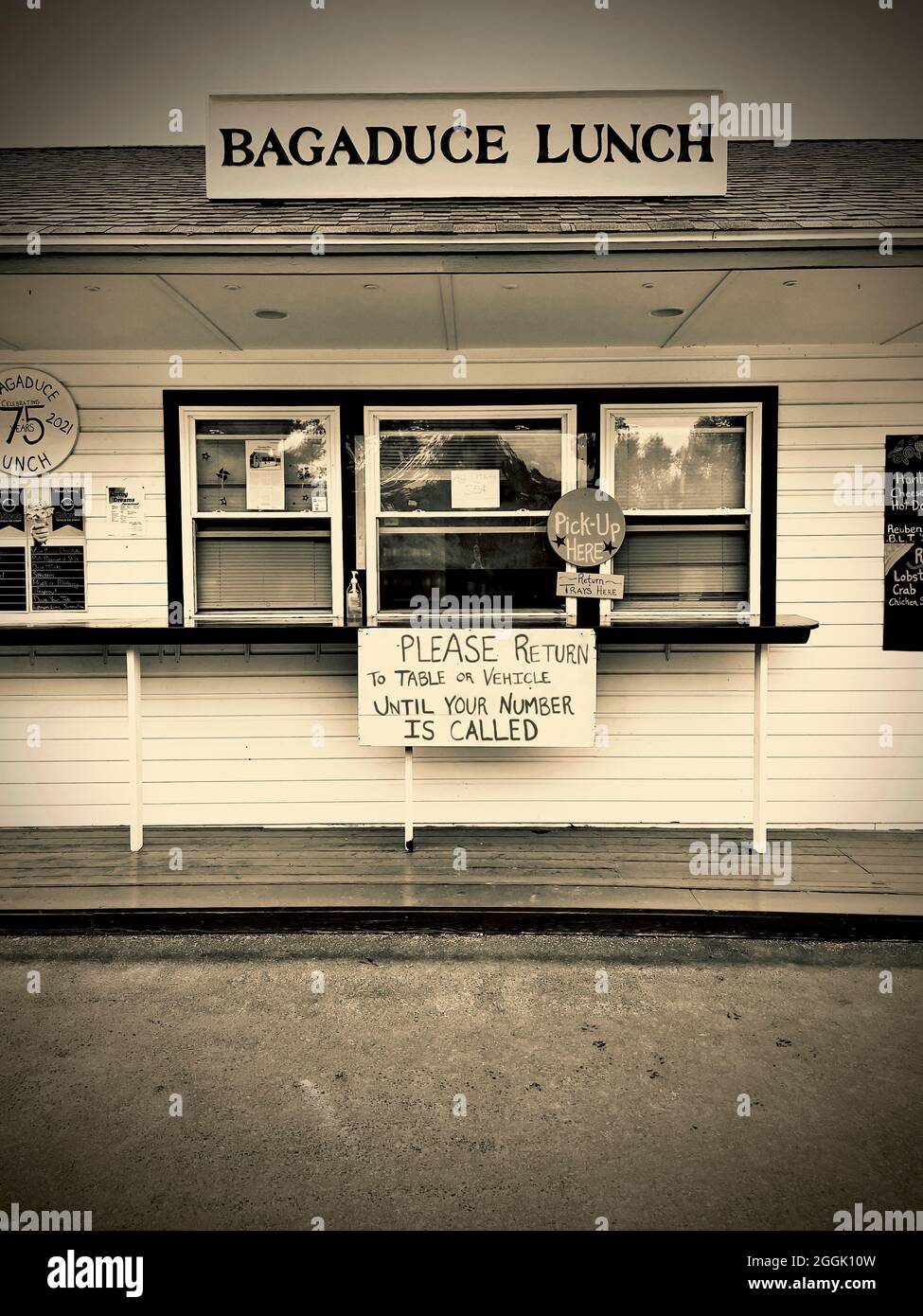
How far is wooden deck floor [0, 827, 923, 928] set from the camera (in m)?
4.06

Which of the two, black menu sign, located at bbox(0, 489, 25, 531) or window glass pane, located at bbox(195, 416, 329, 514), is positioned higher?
window glass pane, located at bbox(195, 416, 329, 514)

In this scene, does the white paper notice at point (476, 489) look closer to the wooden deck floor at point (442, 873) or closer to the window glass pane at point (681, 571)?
the window glass pane at point (681, 571)

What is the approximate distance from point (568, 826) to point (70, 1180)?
345cm

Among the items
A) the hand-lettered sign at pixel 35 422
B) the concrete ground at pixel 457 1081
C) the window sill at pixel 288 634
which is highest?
the hand-lettered sign at pixel 35 422

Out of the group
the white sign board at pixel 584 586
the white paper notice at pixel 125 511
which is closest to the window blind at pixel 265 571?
the white paper notice at pixel 125 511

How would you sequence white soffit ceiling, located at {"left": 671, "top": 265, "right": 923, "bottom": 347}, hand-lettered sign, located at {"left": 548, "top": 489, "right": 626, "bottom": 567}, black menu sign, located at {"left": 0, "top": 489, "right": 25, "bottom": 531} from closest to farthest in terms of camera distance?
white soffit ceiling, located at {"left": 671, "top": 265, "right": 923, "bottom": 347}
hand-lettered sign, located at {"left": 548, "top": 489, "right": 626, "bottom": 567}
black menu sign, located at {"left": 0, "top": 489, "right": 25, "bottom": 531}

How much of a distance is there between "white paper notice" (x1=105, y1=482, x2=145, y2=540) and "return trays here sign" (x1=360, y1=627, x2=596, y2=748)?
1.74 metres

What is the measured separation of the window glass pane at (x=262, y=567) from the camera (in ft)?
A: 17.0

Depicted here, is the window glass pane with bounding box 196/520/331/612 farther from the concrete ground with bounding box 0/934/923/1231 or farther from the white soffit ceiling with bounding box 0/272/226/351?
the concrete ground with bounding box 0/934/923/1231

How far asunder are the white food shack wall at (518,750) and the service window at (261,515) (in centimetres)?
20

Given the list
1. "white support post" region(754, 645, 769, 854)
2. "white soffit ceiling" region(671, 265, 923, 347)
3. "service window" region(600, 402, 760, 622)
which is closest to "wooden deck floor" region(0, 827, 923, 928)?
"white support post" region(754, 645, 769, 854)

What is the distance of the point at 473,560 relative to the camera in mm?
5152
